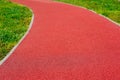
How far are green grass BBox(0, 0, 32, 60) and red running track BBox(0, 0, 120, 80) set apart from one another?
0.48 meters

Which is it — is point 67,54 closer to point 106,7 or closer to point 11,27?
point 11,27

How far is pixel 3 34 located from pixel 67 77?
7.15 m

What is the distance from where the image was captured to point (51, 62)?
10742mm

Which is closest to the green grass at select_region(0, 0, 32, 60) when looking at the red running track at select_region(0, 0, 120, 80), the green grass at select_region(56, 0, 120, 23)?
the red running track at select_region(0, 0, 120, 80)

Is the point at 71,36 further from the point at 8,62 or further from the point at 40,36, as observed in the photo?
the point at 8,62

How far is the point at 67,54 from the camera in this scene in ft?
38.0

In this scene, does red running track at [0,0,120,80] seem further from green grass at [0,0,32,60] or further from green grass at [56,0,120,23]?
green grass at [56,0,120,23]

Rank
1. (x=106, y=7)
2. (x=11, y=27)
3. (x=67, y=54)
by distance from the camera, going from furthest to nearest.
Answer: (x=106, y=7), (x=11, y=27), (x=67, y=54)

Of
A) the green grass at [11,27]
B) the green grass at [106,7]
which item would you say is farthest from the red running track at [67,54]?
the green grass at [106,7]

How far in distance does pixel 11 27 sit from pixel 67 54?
7169mm

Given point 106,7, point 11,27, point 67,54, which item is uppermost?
point 67,54

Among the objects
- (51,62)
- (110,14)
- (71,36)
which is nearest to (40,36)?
(71,36)

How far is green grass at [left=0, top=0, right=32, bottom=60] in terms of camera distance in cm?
1365

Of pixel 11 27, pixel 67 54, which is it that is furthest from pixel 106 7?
pixel 67 54
